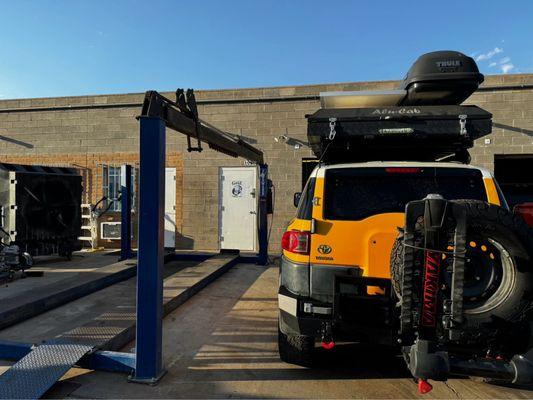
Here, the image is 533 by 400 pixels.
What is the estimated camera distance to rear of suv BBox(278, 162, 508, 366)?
2.74 meters

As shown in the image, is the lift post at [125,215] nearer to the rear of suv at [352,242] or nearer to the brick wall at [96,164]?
the brick wall at [96,164]

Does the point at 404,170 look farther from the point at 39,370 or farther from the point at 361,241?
the point at 39,370

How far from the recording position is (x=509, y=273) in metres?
2.36

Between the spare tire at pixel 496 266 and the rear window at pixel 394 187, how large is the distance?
713 millimetres

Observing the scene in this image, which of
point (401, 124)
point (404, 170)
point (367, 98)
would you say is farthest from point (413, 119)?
point (367, 98)

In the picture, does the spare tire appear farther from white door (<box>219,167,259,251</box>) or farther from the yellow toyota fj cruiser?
white door (<box>219,167,259,251</box>)

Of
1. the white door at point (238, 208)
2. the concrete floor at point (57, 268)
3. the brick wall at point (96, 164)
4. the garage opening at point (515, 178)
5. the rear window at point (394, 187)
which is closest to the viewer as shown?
the rear window at point (394, 187)

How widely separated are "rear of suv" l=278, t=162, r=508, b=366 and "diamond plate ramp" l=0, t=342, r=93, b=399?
1882 millimetres

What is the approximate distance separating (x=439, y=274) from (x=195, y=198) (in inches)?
370

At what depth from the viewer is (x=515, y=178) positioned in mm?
11453

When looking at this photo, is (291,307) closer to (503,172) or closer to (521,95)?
(521,95)

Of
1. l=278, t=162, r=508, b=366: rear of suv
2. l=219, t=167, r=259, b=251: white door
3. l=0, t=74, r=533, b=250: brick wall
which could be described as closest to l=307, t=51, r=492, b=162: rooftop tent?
l=278, t=162, r=508, b=366: rear of suv

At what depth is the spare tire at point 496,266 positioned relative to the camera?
231 centimetres

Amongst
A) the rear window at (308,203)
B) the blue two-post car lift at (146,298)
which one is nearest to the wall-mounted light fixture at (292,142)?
the blue two-post car lift at (146,298)
